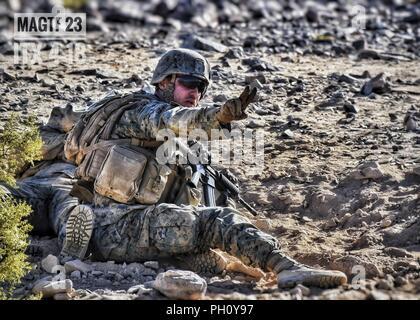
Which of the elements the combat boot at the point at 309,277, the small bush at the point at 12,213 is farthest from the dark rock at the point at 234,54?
the combat boot at the point at 309,277

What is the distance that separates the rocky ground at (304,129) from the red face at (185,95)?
94 cm

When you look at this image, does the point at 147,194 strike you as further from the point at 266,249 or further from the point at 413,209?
the point at 413,209

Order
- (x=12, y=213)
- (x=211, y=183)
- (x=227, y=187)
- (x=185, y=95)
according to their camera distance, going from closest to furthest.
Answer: (x=12, y=213) → (x=185, y=95) → (x=211, y=183) → (x=227, y=187)

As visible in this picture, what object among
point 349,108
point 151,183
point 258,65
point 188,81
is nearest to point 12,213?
point 151,183

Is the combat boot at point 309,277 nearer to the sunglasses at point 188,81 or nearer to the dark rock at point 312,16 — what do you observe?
the sunglasses at point 188,81

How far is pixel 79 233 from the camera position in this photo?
902 centimetres

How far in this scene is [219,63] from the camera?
46.7ft

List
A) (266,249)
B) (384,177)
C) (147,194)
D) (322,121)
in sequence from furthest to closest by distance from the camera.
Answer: (322,121)
(384,177)
(147,194)
(266,249)

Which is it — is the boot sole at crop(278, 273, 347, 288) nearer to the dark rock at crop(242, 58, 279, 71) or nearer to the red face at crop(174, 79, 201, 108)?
the red face at crop(174, 79, 201, 108)

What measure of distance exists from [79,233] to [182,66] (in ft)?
4.77

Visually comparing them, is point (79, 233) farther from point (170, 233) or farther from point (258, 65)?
point (258, 65)

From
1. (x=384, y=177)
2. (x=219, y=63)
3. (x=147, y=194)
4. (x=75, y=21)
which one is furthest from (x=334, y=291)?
(x=75, y=21)

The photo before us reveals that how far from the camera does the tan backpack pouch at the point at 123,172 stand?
8891mm
